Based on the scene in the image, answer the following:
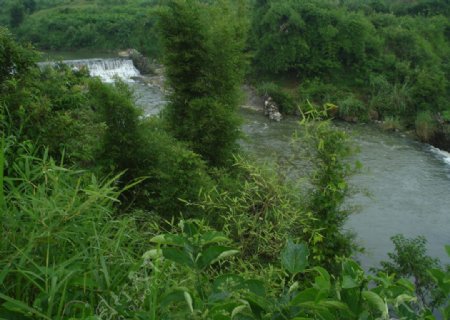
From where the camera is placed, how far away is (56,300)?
1.87 m

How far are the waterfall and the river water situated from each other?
4144 millimetres

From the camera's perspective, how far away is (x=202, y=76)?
8.45 m

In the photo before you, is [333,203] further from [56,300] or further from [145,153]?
[56,300]

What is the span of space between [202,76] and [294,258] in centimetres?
730

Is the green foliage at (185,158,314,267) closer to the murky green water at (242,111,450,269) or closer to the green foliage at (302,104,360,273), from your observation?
the green foliage at (302,104,360,273)

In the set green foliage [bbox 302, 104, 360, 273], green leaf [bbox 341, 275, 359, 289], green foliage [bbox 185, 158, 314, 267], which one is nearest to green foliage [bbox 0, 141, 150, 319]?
green leaf [bbox 341, 275, 359, 289]

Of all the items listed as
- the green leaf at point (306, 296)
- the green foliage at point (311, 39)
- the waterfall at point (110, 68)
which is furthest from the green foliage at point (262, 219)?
the green foliage at point (311, 39)

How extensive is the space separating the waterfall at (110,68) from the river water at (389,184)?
4144 mm

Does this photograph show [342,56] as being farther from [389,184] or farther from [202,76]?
[202,76]

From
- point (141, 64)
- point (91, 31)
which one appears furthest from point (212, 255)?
point (91, 31)

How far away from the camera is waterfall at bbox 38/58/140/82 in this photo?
22.1 meters

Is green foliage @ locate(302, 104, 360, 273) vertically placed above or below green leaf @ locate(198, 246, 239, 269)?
below

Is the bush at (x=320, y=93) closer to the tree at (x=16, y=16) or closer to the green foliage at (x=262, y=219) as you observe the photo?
the green foliage at (x=262, y=219)

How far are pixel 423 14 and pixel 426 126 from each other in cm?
1456
